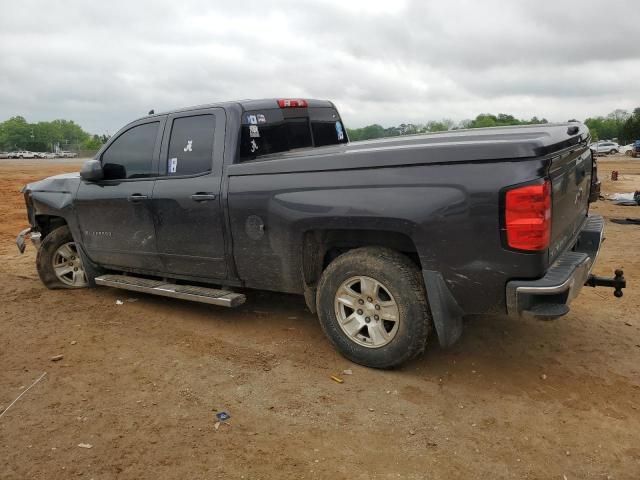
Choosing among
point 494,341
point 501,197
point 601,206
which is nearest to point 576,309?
point 494,341

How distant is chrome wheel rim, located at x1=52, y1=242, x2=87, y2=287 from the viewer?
598 cm

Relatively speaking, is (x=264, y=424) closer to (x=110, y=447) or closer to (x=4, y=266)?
(x=110, y=447)

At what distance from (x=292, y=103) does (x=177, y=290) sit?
6.56 ft

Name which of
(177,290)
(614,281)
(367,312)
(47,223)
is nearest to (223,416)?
(367,312)

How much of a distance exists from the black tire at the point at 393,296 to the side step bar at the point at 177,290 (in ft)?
2.78

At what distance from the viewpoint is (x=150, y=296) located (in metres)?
5.64

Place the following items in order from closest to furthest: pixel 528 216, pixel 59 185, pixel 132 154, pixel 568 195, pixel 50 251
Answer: pixel 528 216 → pixel 568 195 → pixel 132 154 → pixel 59 185 → pixel 50 251

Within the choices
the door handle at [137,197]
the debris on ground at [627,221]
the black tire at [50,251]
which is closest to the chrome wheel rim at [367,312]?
the door handle at [137,197]

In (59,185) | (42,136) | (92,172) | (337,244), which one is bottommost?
(337,244)

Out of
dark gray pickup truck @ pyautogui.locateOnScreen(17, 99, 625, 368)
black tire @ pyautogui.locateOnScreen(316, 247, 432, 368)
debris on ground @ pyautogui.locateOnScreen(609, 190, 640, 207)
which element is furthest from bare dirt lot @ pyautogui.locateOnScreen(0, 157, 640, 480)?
debris on ground @ pyautogui.locateOnScreen(609, 190, 640, 207)

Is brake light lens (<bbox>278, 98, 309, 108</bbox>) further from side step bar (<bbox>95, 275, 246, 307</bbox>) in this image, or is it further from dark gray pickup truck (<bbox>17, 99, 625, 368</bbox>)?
side step bar (<bbox>95, 275, 246, 307</bbox>)

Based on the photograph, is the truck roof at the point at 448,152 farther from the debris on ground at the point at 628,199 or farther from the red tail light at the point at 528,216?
the debris on ground at the point at 628,199

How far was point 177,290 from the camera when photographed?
4.63 m

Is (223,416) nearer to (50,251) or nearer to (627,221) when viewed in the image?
(50,251)
